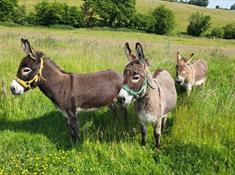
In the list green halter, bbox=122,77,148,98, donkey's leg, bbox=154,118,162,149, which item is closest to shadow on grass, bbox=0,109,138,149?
donkey's leg, bbox=154,118,162,149

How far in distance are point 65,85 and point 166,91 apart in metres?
1.77

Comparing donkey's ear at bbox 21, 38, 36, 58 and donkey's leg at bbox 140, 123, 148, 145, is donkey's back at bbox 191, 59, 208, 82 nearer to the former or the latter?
donkey's leg at bbox 140, 123, 148, 145

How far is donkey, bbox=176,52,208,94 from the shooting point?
792cm

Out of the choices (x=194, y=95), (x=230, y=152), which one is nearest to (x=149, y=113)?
(x=230, y=152)

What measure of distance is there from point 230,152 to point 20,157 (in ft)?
10.7

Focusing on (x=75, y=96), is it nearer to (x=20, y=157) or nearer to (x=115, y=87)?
(x=115, y=87)

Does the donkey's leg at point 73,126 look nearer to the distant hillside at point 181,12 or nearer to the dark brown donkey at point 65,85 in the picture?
the dark brown donkey at point 65,85

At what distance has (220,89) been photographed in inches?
316

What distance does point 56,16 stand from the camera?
67.6 meters

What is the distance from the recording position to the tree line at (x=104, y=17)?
66.2 m

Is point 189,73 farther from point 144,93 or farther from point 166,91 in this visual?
point 144,93

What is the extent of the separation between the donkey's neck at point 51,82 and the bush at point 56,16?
206 ft

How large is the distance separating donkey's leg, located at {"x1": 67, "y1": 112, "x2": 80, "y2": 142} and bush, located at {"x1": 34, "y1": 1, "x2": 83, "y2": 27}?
63.0 meters

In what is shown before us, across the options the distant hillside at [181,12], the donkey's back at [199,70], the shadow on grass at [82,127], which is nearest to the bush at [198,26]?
the distant hillside at [181,12]
